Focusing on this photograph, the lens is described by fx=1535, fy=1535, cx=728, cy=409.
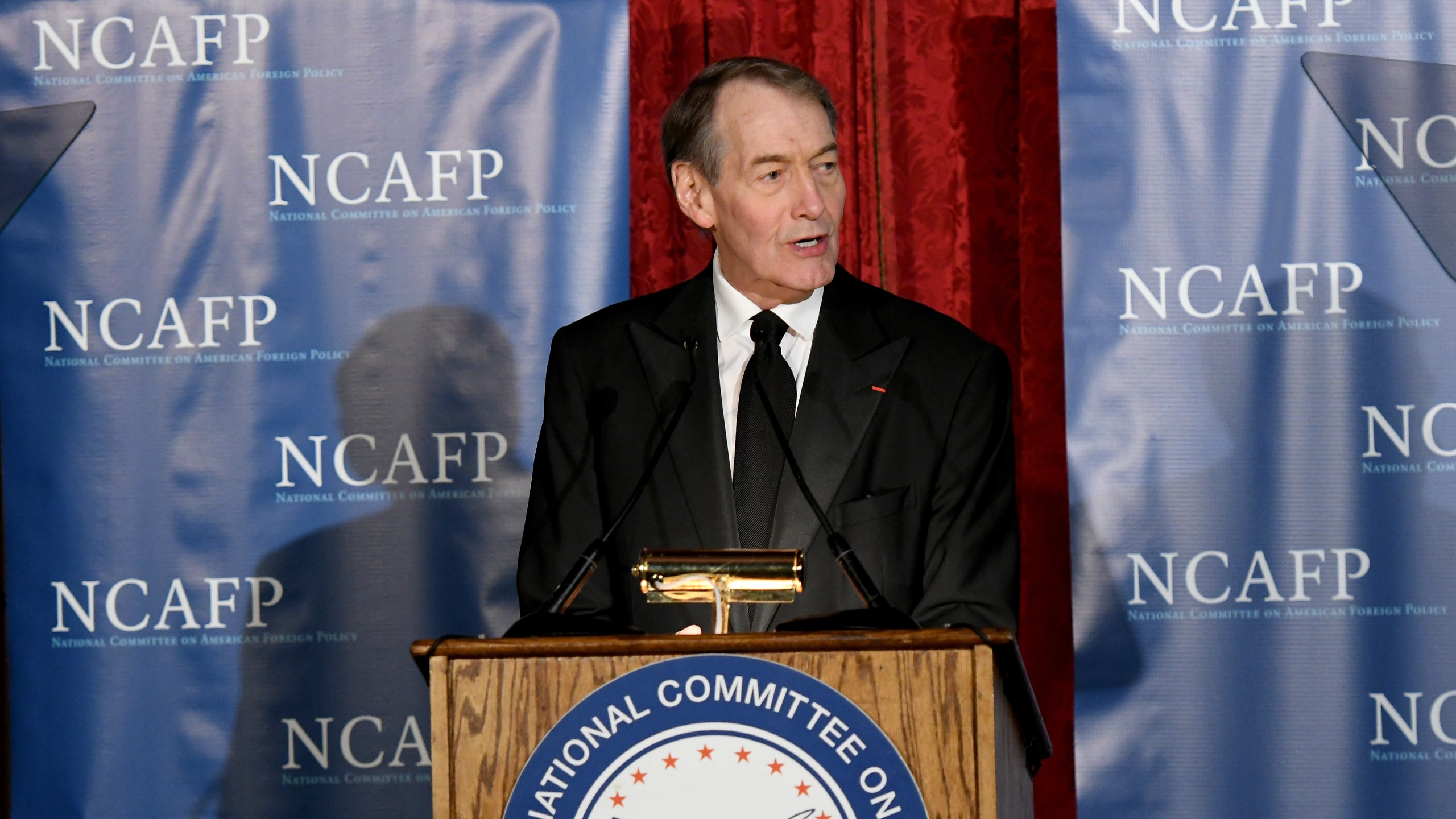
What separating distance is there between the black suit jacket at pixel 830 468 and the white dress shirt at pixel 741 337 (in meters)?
0.03

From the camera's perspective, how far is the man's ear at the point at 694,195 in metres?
2.62

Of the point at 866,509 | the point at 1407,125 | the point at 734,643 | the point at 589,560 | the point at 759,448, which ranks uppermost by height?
the point at 1407,125

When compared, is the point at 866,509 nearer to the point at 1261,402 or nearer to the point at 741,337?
the point at 741,337

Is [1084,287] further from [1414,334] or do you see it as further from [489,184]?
[489,184]

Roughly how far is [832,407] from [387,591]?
4.50ft

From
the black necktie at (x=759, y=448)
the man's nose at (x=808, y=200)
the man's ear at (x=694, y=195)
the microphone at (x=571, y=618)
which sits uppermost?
the man's ear at (x=694, y=195)

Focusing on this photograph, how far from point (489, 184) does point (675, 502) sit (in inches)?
49.6

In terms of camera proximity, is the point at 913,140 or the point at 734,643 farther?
the point at 913,140

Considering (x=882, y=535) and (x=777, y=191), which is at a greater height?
(x=777, y=191)

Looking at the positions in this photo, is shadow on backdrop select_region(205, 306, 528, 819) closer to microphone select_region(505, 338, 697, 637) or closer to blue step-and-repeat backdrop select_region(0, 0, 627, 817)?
blue step-and-repeat backdrop select_region(0, 0, 627, 817)

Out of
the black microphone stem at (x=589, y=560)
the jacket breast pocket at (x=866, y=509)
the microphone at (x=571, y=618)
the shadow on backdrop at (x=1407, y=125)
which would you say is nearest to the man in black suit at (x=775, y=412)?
the jacket breast pocket at (x=866, y=509)

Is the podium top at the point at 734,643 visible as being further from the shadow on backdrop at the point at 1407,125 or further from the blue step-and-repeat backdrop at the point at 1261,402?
the shadow on backdrop at the point at 1407,125

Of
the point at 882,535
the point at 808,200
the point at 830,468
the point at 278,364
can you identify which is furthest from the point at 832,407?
the point at 278,364

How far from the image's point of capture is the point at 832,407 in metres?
2.32
